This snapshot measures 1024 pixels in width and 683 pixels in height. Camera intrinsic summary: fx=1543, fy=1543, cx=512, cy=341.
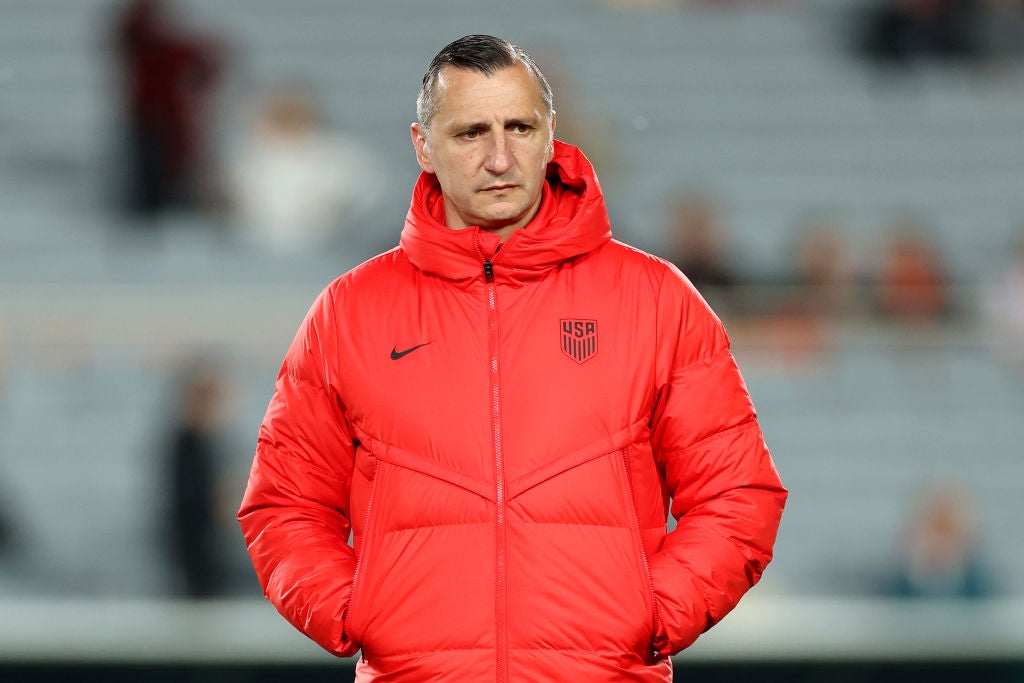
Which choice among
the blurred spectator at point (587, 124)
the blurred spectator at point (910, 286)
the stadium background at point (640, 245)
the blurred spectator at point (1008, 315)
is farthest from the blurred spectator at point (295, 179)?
the blurred spectator at point (1008, 315)

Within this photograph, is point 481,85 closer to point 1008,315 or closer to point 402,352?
point 402,352

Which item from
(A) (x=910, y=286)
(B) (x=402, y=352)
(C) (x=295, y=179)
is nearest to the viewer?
(B) (x=402, y=352)

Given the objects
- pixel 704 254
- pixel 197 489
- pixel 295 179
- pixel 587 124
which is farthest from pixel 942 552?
pixel 295 179

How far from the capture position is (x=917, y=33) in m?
6.61

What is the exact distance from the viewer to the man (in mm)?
1966

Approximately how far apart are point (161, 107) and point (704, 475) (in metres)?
4.32

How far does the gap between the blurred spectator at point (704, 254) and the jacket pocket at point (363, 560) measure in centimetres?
349

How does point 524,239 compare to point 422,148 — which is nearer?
point 524,239

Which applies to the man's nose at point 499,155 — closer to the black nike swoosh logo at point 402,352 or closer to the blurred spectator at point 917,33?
the black nike swoosh logo at point 402,352

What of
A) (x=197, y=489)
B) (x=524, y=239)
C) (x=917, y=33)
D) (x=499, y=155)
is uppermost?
(x=917, y=33)

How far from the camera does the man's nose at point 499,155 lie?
2.02 m

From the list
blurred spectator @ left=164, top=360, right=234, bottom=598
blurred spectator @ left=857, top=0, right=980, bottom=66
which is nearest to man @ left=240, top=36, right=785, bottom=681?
blurred spectator @ left=164, top=360, right=234, bottom=598

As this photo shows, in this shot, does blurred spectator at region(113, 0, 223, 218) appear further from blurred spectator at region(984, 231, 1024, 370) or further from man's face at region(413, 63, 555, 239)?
man's face at region(413, 63, 555, 239)

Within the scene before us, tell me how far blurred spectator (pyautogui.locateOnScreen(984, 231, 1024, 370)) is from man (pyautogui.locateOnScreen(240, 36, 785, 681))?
159 inches
